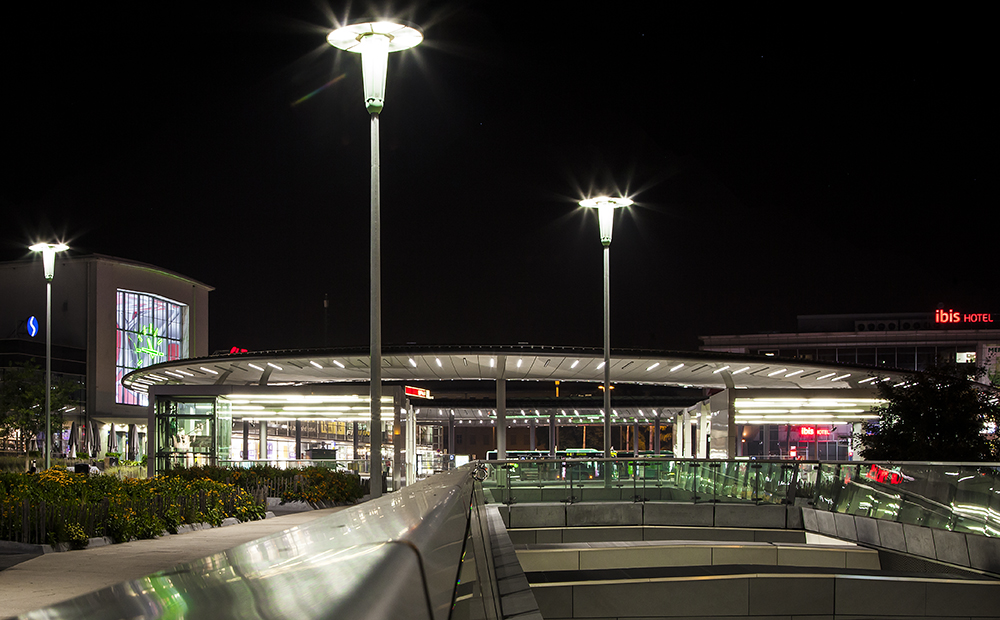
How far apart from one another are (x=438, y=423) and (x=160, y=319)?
36.8 metres

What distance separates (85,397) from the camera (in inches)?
3462

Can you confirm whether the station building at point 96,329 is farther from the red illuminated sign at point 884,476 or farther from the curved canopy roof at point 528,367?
the red illuminated sign at point 884,476

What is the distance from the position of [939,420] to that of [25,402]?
199 ft

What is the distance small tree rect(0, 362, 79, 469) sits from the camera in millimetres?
67375

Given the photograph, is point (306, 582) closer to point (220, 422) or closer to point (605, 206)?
point (605, 206)

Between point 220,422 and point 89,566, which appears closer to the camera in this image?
point 89,566

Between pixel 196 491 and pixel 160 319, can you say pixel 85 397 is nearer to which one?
pixel 160 319

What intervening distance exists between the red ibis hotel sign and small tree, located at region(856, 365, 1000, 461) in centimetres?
8613

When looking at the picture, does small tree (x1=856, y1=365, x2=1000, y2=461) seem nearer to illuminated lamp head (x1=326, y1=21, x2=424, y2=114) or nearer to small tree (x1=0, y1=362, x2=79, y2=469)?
illuminated lamp head (x1=326, y1=21, x2=424, y2=114)

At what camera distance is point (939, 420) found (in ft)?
99.5

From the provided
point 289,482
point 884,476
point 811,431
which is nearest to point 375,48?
point 884,476

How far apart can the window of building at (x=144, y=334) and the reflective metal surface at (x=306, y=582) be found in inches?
3743

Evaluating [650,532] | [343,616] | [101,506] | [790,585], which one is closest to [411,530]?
[343,616]

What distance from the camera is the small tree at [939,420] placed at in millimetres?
29906
